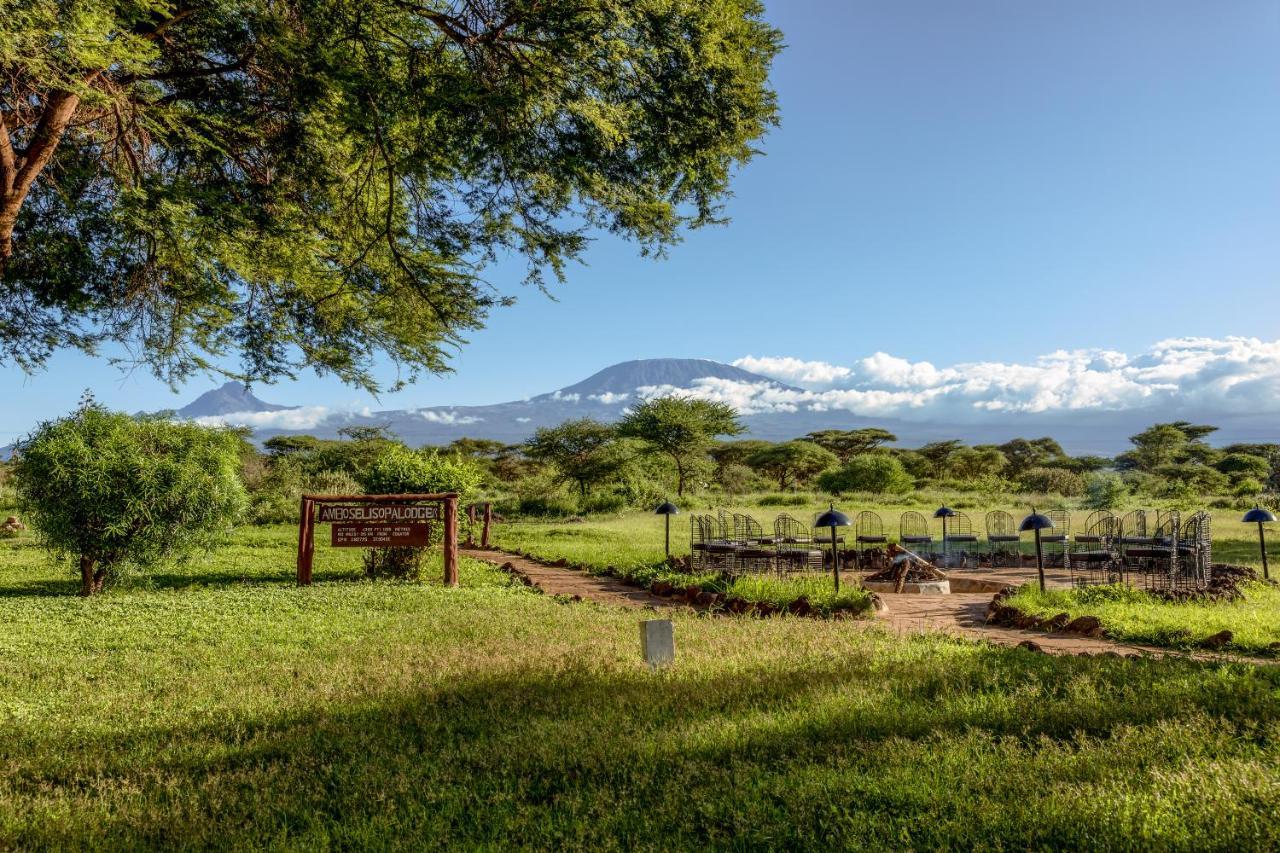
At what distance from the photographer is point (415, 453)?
14.1 metres

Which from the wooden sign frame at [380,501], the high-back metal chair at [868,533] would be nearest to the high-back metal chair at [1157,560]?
the high-back metal chair at [868,533]

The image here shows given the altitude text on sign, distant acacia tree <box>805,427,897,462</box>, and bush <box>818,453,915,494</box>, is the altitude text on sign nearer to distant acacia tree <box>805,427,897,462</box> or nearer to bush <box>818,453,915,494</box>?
bush <box>818,453,915,494</box>

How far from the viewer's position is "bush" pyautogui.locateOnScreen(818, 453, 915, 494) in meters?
42.6

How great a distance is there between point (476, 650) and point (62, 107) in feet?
26.4

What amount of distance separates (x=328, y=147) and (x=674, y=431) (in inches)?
1497

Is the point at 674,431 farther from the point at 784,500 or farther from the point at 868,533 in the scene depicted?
the point at 868,533

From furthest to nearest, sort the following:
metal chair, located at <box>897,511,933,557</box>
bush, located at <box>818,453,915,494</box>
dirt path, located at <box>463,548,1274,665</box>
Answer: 1. bush, located at <box>818,453,915,494</box>
2. metal chair, located at <box>897,511,933,557</box>
3. dirt path, located at <box>463,548,1274,665</box>

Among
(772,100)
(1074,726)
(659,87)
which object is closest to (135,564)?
(659,87)

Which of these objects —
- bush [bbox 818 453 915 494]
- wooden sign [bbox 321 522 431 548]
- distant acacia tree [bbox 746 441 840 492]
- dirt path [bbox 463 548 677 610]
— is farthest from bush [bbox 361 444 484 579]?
distant acacia tree [bbox 746 441 840 492]

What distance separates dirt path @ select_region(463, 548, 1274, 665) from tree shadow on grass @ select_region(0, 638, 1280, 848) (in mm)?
1562

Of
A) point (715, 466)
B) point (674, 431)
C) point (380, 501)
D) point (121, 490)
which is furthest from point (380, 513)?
point (715, 466)

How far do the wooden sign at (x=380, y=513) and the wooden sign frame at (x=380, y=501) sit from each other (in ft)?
0.34

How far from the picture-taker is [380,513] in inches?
473

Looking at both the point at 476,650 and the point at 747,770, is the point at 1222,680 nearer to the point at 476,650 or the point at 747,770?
the point at 747,770
